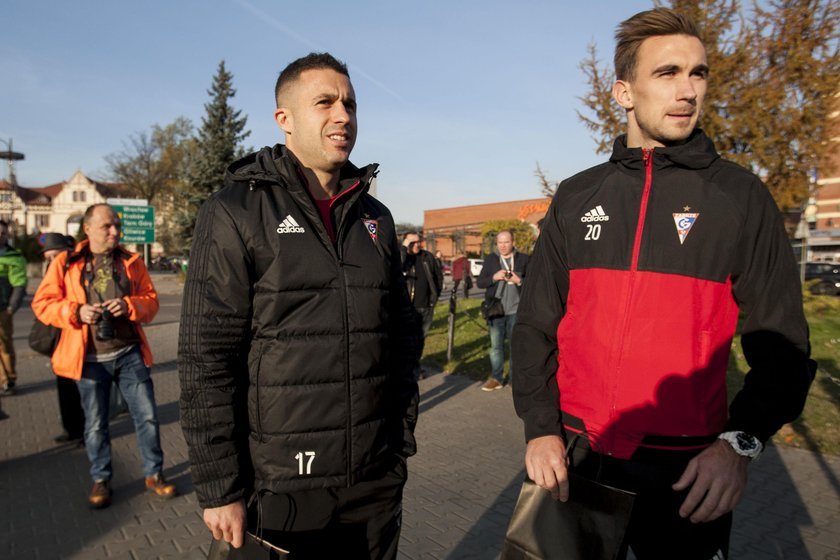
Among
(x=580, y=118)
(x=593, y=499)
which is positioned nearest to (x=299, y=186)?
(x=593, y=499)

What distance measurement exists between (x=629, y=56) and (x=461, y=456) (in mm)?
4581

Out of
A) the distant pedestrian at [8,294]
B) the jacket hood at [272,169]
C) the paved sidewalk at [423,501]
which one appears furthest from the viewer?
the distant pedestrian at [8,294]

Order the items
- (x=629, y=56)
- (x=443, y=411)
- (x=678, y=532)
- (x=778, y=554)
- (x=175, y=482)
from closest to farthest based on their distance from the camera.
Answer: (x=678, y=532)
(x=629, y=56)
(x=778, y=554)
(x=175, y=482)
(x=443, y=411)

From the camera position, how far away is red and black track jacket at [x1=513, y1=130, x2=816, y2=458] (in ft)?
5.73

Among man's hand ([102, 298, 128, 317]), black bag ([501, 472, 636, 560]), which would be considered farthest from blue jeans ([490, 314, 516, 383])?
black bag ([501, 472, 636, 560])

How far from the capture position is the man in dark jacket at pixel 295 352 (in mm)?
2031

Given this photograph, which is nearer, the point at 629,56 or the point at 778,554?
the point at 629,56

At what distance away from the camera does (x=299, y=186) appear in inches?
88.1

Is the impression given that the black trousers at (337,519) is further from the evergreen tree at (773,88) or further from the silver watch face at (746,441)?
the evergreen tree at (773,88)

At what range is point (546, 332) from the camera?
6.86 feet

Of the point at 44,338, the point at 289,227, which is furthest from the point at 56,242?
the point at 289,227

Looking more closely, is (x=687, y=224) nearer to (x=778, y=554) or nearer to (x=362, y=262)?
(x=362, y=262)

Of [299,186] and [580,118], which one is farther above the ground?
[580,118]

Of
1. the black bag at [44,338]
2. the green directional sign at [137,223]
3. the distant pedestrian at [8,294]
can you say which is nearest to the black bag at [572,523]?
the black bag at [44,338]
